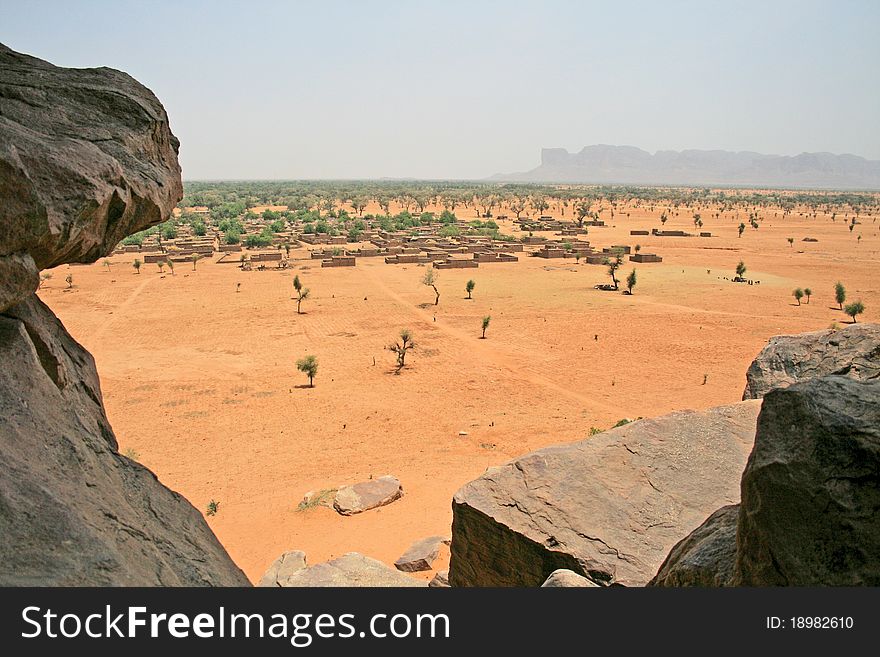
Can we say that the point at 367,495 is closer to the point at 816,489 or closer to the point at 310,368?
the point at 310,368

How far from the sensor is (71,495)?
370cm

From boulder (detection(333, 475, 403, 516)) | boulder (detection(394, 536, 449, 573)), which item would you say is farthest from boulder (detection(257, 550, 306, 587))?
boulder (detection(333, 475, 403, 516))

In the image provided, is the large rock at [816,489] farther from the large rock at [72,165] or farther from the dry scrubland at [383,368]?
the dry scrubland at [383,368]

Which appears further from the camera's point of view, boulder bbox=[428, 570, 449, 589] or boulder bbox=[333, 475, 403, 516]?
boulder bbox=[333, 475, 403, 516]

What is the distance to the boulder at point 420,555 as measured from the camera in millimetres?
8914

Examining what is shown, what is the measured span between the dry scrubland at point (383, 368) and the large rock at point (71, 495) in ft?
16.2

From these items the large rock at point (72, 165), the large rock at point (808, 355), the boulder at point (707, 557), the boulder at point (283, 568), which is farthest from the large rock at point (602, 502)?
the large rock at point (72, 165)

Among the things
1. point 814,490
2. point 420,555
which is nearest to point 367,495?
point 420,555

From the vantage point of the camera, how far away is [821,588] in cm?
292

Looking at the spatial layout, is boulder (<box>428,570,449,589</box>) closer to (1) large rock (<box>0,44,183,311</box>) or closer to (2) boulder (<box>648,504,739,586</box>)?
(2) boulder (<box>648,504,739,586</box>)

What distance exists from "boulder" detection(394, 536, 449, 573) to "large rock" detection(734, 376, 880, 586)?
20.4ft

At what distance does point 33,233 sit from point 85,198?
0.43 metres

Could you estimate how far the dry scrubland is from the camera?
12.5 meters

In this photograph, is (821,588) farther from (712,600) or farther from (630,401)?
(630,401)
